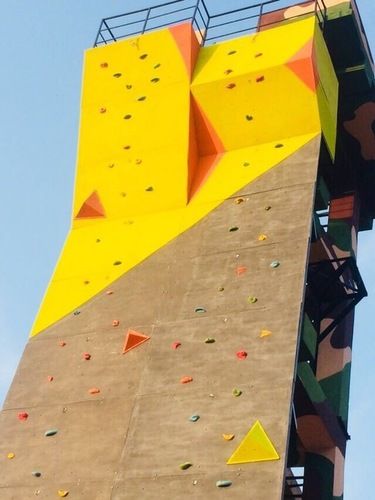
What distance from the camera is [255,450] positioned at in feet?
37.9

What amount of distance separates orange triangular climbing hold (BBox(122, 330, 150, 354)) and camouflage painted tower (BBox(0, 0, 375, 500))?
0.07 feet

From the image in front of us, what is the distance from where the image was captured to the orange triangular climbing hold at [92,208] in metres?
16.2

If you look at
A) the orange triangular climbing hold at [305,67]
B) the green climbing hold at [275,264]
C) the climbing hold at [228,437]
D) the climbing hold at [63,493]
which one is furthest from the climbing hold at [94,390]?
the orange triangular climbing hold at [305,67]

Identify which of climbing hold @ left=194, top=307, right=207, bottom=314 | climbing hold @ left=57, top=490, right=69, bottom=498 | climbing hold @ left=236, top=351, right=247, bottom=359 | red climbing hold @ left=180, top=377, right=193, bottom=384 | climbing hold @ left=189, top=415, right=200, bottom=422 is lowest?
climbing hold @ left=57, top=490, right=69, bottom=498

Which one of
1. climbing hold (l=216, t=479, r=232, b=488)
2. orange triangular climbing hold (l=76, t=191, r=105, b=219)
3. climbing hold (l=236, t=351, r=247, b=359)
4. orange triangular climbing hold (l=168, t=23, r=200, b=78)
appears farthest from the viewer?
orange triangular climbing hold (l=168, t=23, r=200, b=78)

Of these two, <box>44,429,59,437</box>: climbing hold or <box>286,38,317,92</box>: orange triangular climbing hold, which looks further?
<box>286,38,317,92</box>: orange triangular climbing hold

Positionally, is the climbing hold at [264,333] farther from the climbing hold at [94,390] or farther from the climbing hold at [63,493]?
the climbing hold at [63,493]

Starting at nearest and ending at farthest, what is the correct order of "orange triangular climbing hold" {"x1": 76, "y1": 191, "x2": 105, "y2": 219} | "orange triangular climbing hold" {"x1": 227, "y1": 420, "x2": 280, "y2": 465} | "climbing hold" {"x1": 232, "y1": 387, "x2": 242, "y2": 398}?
"orange triangular climbing hold" {"x1": 227, "y1": 420, "x2": 280, "y2": 465} → "climbing hold" {"x1": 232, "y1": 387, "x2": 242, "y2": 398} → "orange triangular climbing hold" {"x1": 76, "y1": 191, "x2": 105, "y2": 219}

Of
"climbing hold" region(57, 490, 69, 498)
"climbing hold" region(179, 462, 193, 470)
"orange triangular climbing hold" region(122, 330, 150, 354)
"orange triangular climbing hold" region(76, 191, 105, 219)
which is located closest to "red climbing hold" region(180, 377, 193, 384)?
"orange triangular climbing hold" region(122, 330, 150, 354)

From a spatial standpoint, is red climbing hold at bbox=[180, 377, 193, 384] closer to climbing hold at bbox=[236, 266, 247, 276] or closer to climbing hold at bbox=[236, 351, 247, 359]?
climbing hold at bbox=[236, 351, 247, 359]

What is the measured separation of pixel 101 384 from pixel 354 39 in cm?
858

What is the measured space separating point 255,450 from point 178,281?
3513 millimetres

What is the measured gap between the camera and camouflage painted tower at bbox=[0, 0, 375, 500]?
12.2 meters

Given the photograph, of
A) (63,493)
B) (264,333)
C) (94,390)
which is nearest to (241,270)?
(264,333)
